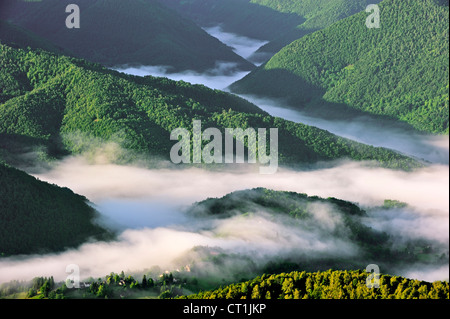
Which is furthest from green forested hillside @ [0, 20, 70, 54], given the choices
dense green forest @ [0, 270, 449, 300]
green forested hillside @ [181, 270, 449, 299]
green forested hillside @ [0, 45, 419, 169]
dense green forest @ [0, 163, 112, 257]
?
green forested hillside @ [181, 270, 449, 299]

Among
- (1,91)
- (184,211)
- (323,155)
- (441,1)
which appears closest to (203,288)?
(184,211)

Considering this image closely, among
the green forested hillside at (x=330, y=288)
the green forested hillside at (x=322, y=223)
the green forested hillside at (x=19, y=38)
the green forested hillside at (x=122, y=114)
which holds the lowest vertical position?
the green forested hillside at (x=330, y=288)

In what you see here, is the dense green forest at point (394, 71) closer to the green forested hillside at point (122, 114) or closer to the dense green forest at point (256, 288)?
the green forested hillside at point (122, 114)

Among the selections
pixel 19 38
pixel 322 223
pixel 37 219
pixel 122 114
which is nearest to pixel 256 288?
pixel 37 219

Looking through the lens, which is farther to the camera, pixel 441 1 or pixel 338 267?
pixel 441 1

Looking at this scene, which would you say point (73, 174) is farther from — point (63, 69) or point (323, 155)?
point (323, 155)

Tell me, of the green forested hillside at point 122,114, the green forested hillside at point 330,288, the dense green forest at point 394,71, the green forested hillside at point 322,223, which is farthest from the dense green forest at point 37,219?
the dense green forest at point 394,71
